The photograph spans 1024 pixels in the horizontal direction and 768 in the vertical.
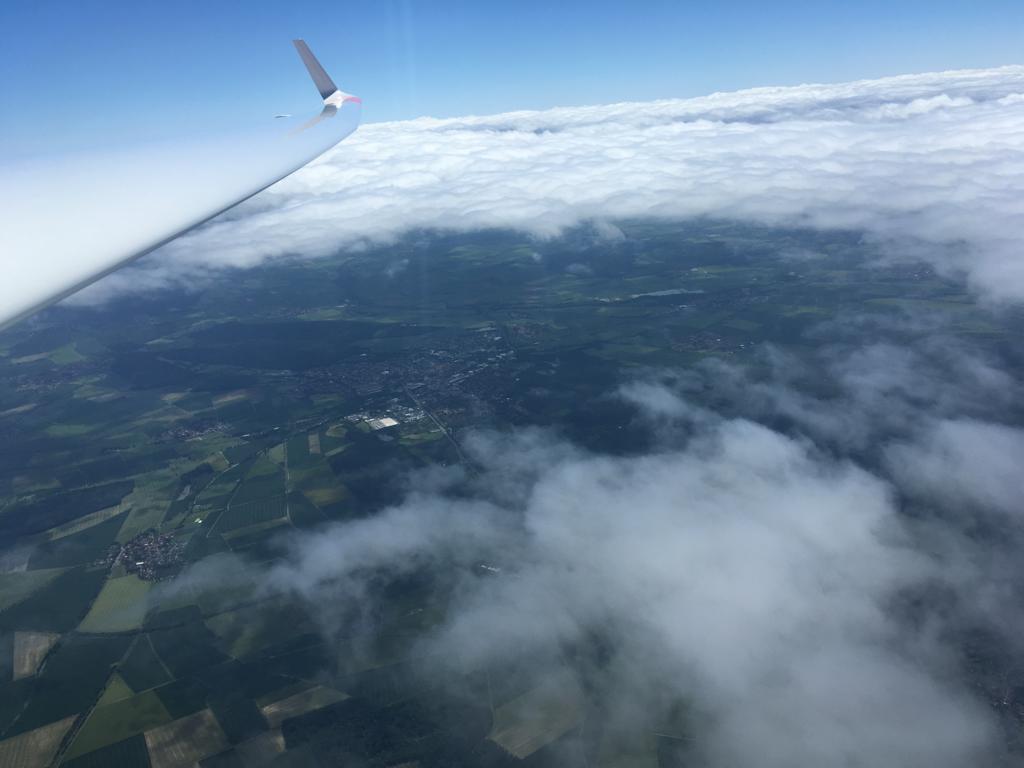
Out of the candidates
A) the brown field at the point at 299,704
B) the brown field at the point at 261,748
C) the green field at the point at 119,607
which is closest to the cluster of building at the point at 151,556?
the green field at the point at 119,607

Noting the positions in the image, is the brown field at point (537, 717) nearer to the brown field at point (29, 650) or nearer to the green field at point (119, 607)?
the green field at point (119, 607)

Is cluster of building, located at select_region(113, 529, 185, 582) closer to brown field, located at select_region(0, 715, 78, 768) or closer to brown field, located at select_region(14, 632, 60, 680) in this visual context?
brown field, located at select_region(14, 632, 60, 680)

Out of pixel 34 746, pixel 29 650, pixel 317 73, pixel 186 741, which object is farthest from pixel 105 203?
pixel 29 650

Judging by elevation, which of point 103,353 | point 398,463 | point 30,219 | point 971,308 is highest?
point 30,219

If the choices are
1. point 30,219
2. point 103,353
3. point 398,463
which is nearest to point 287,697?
point 398,463

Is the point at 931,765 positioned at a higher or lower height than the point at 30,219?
lower

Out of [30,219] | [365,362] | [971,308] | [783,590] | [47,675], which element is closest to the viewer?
[30,219]

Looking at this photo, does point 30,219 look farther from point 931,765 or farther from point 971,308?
point 971,308

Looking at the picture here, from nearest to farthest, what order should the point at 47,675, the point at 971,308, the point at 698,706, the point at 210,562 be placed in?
the point at 698,706 < the point at 47,675 < the point at 210,562 < the point at 971,308
